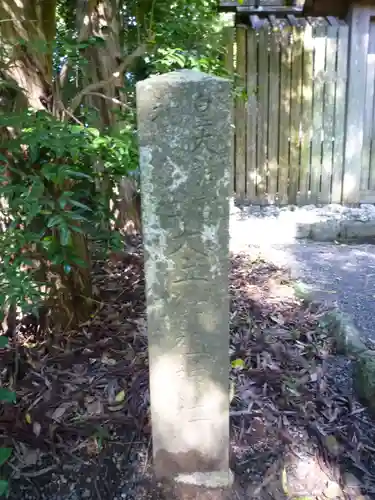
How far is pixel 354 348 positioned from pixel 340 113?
368 cm

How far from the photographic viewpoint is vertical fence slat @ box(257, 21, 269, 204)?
5.68 meters

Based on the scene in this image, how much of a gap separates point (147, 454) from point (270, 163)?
4289 mm

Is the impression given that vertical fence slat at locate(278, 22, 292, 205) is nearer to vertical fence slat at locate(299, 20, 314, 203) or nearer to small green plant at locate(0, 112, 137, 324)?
vertical fence slat at locate(299, 20, 314, 203)

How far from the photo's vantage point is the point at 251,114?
583cm

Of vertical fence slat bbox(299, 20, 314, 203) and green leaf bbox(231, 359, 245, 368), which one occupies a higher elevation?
vertical fence slat bbox(299, 20, 314, 203)

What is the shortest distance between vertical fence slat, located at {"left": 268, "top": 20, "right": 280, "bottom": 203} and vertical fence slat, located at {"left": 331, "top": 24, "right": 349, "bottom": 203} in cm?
66

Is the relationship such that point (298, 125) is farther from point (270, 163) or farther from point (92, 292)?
point (92, 292)

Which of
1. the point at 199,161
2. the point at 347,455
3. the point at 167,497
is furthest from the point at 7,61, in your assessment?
the point at 347,455

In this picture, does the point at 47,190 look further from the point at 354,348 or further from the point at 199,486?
the point at 354,348

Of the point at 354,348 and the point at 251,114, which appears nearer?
the point at 354,348

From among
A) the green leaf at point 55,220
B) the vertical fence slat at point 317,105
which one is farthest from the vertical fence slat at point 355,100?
the green leaf at point 55,220

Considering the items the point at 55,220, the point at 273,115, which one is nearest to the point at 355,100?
the point at 273,115

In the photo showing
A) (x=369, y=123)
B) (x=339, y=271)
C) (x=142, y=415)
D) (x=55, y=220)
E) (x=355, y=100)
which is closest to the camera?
(x=55, y=220)

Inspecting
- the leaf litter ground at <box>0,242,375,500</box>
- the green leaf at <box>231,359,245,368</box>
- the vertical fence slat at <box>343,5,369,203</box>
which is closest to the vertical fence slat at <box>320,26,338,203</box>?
the vertical fence slat at <box>343,5,369,203</box>
